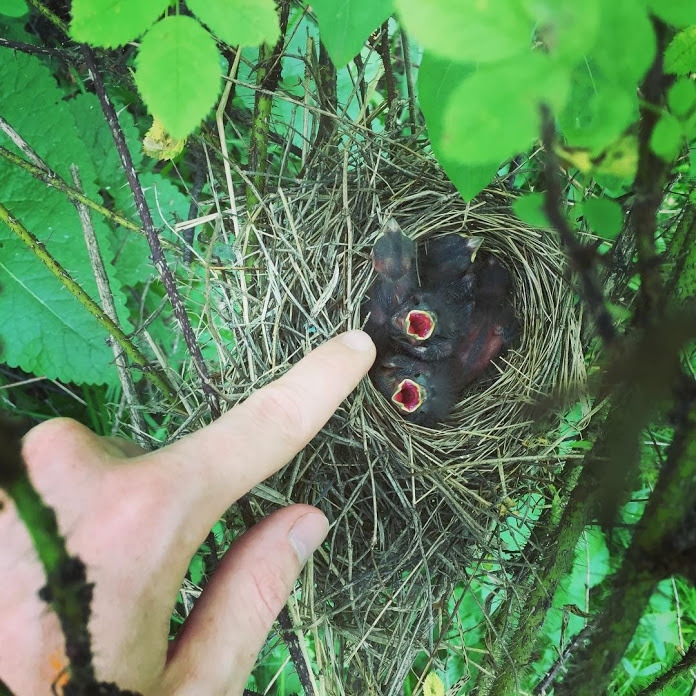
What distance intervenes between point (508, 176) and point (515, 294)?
33cm

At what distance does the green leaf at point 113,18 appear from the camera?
58 cm

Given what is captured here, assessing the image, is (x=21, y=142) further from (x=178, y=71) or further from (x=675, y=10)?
(x=675, y=10)

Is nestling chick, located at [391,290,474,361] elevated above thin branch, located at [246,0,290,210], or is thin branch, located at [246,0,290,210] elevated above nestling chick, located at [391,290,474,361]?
thin branch, located at [246,0,290,210]

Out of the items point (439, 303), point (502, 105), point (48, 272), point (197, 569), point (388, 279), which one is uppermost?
point (502, 105)

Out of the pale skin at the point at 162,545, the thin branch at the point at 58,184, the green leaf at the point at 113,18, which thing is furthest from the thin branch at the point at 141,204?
the green leaf at the point at 113,18

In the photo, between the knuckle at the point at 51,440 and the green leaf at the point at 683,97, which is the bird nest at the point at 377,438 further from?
the green leaf at the point at 683,97

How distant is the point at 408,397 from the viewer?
1.39 meters

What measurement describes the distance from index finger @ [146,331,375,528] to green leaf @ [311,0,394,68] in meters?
0.50

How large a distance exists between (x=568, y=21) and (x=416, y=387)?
103 cm

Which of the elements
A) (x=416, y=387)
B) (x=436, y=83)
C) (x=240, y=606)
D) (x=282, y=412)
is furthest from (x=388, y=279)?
(x=240, y=606)

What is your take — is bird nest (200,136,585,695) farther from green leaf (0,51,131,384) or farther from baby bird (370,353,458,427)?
green leaf (0,51,131,384)

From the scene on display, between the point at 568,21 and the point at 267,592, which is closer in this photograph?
the point at 568,21

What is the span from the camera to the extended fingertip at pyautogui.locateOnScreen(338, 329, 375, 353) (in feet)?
3.67

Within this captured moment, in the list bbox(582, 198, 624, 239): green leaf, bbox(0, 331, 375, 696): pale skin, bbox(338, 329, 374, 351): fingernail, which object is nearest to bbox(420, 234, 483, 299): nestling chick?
bbox(338, 329, 374, 351): fingernail
